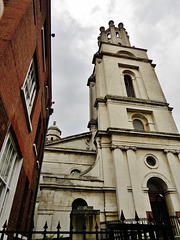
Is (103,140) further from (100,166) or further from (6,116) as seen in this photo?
(6,116)

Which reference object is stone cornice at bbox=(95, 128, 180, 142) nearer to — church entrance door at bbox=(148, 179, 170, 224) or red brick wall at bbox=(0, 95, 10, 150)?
church entrance door at bbox=(148, 179, 170, 224)

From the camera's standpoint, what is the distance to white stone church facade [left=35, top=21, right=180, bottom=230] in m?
11.1

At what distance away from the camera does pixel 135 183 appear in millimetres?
12039

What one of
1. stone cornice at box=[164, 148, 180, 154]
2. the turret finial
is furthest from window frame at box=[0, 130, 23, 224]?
the turret finial

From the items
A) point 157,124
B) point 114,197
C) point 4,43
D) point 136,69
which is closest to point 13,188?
point 4,43

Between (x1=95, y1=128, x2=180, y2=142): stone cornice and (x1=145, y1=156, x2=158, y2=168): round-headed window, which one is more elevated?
(x1=95, y1=128, x2=180, y2=142): stone cornice

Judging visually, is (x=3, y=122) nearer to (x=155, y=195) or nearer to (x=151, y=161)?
(x=155, y=195)

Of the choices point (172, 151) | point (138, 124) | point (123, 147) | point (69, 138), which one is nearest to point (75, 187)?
point (123, 147)

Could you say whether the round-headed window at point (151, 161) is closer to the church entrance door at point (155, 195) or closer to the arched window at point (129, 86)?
the church entrance door at point (155, 195)

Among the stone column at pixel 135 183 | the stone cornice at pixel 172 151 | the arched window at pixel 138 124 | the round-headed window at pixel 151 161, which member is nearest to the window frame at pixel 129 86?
the arched window at pixel 138 124

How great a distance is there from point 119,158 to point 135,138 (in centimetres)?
265

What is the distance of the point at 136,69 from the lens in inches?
869

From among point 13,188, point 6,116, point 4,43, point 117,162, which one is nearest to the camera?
point 4,43

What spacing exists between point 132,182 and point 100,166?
260 cm
